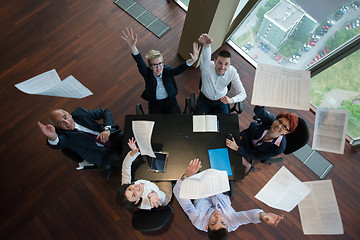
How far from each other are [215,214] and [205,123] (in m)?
0.81

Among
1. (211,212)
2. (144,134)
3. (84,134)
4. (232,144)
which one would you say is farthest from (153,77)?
(211,212)

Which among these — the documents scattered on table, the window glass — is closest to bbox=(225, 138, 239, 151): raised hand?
the documents scattered on table

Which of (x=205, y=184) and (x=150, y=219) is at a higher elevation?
(x=205, y=184)

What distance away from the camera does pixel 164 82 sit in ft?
7.51

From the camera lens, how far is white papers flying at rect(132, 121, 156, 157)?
1904mm

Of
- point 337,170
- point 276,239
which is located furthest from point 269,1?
point 276,239

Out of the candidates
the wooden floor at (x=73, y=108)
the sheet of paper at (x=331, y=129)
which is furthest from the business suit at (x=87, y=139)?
the sheet of paper at (x=331, y=129)

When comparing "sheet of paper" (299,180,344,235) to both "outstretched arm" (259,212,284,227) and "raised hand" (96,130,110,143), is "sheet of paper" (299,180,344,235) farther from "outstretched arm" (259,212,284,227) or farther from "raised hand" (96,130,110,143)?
"raised hand" (96,130,110,143)

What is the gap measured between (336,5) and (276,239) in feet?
8.84

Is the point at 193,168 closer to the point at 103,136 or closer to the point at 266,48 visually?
the point at 103,136

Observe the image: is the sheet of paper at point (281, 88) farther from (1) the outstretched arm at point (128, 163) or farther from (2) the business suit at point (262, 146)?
(1) the outstretched arm at point (128, 163)

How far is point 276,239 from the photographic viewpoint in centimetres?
256

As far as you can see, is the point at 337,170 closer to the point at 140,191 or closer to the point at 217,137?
the point at 217,137

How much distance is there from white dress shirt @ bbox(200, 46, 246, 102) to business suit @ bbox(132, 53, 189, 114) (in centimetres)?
20
